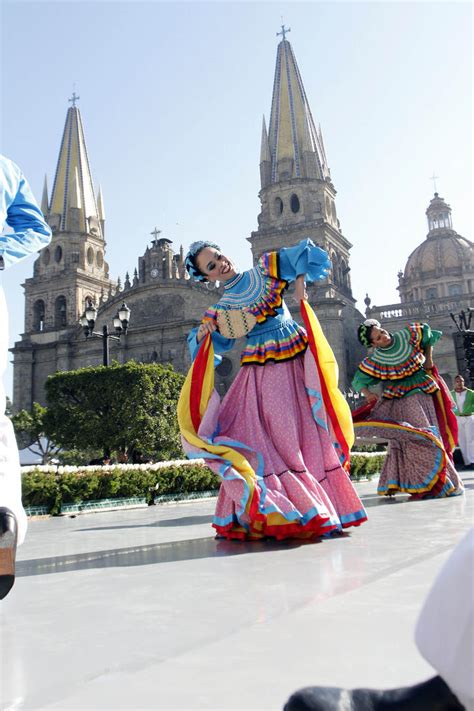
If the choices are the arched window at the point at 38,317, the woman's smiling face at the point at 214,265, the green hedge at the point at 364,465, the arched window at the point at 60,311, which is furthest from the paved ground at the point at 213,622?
the arched window at the point at 38,317

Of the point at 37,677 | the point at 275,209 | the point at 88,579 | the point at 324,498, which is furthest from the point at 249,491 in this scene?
the point at 275,209

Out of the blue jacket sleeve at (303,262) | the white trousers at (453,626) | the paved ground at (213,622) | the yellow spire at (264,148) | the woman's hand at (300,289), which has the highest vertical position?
the yellow spire at (264,148)

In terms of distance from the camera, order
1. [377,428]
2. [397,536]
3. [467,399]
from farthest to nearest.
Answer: [467,399], [377,428], [397,536]

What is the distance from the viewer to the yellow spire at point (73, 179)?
48188 millimetres

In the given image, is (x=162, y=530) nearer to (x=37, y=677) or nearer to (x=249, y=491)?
(x=249, y=491)

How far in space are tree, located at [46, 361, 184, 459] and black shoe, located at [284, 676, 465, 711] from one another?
17.8m

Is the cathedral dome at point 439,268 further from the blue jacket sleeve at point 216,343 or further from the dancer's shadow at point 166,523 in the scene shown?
the blue jacket sleeve at point 216,343

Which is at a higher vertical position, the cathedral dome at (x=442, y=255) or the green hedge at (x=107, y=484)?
the cathedral dome at (x=442, y=255)

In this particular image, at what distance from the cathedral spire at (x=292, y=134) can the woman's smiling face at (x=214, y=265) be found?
3889 cm

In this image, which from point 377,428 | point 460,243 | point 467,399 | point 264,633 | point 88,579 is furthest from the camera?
point 460,243

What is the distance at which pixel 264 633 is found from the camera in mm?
1861

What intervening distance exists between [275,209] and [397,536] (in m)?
40.2

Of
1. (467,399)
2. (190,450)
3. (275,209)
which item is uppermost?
(275,209)

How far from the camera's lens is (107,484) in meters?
8.92
